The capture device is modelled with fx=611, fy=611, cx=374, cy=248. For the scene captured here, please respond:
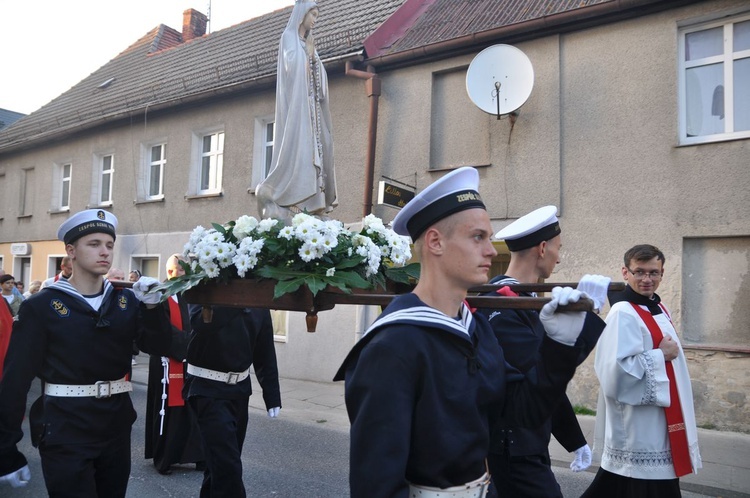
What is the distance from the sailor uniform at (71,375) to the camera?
10.9 ft

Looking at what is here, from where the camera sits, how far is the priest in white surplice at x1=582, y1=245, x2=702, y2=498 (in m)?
3.61

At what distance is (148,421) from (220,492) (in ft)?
9.55

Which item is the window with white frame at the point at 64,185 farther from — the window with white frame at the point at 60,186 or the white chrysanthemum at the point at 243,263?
the white chrysanthemum at the point at 243,263

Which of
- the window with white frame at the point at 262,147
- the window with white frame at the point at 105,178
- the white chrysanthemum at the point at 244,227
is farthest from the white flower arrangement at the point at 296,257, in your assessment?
the window with white frame at the point at 105,178

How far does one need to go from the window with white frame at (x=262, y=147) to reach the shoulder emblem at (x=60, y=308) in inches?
376

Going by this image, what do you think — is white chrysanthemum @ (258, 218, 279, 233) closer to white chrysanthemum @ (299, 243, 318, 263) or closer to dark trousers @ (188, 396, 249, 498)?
white chrysanthemum @ (299, 243, 318, 263)

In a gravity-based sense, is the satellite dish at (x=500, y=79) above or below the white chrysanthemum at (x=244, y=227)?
above

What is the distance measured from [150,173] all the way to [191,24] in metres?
7.21

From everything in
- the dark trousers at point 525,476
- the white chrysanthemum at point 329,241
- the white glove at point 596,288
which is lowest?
the dark trousers at point 525,476

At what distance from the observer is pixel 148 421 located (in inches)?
255

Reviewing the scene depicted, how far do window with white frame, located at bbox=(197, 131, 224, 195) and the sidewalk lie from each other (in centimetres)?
458

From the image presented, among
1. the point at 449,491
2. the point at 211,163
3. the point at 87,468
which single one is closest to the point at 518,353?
the point at 449,491

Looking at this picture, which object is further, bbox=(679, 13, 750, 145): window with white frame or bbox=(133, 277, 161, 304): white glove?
bbox=(679, 13, 750, 145): window with white frame

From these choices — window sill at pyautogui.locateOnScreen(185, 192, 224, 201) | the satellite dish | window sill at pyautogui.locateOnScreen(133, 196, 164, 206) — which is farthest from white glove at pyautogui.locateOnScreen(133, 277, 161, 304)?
window sill at pyautogui.locateOnScreen(133, 196, 164, 206)
